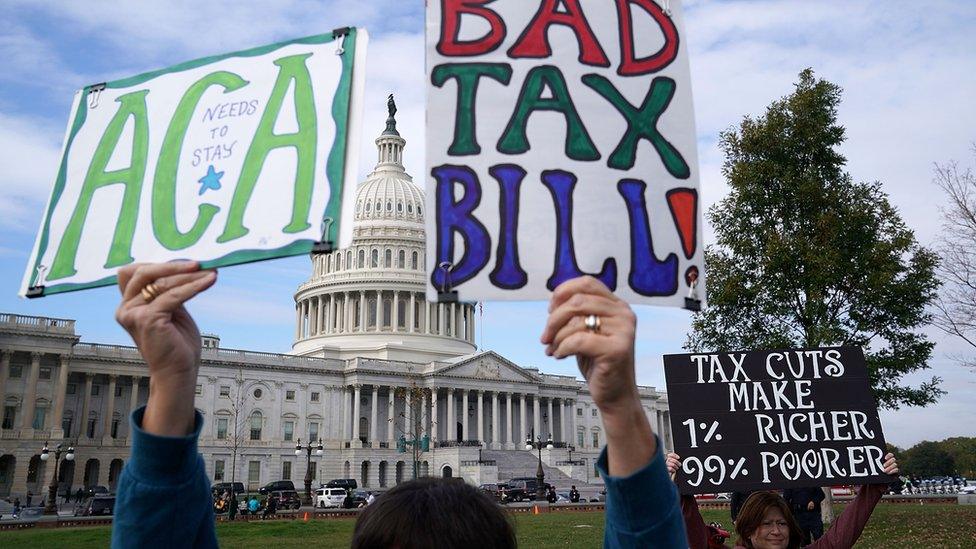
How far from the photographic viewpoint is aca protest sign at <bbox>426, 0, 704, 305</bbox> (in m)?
2.80

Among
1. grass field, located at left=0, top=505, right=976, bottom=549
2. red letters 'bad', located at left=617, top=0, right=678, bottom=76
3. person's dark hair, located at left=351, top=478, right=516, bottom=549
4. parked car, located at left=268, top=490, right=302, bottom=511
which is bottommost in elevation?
grass field, located at left=0, top=505, right=976, bottom=549

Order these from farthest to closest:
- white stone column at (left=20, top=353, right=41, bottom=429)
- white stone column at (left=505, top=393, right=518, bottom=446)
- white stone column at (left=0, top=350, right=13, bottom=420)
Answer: white stone column at (left=505, top=393, right=518, bottom=446) < white stone column at (left=20, top=353, right=41, bottom=429) < white stone column at (left=0, top=350, right=13, bottom=420)

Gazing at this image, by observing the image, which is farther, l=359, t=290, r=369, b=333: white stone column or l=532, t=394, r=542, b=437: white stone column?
l=532, t=394, r=542, b=437: white stone column

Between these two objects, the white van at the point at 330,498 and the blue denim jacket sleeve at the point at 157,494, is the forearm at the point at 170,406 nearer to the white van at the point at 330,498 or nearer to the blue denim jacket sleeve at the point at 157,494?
the blue denim jacket sleeve at the point at 157,494

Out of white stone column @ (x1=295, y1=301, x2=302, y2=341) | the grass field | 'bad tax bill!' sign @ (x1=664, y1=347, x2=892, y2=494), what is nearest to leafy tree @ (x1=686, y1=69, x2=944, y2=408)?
the grass field

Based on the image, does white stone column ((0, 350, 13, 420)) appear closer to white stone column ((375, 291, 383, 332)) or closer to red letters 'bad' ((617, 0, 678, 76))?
white stone column ((375, 291, 383, 332))

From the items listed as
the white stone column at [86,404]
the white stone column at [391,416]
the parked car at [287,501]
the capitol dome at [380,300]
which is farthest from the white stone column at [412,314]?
the parked car at [287,501]

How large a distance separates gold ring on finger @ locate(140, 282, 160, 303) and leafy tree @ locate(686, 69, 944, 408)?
Answer: 2181cm

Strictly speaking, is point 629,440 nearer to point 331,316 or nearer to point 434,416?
point 434,416

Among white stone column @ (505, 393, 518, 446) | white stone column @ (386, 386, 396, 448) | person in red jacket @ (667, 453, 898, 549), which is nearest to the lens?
person in red jacket @ (667, 453, 898, 549)

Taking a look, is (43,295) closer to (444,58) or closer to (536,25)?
(444,58)

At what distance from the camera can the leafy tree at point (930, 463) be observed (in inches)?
4242

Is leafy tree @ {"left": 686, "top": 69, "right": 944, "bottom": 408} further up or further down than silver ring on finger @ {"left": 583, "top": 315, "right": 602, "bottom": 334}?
further up

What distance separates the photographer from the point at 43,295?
330cm
